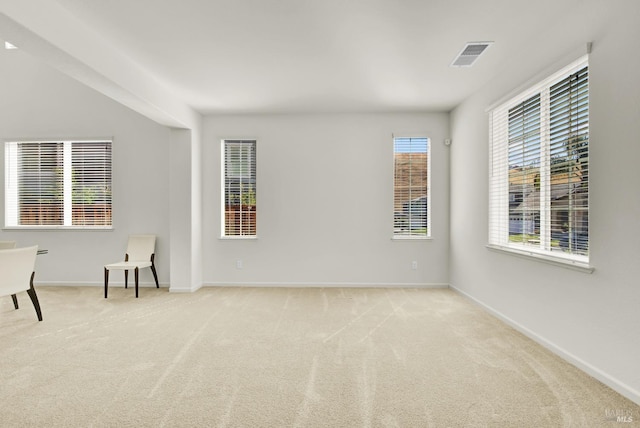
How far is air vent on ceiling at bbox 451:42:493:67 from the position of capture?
3.17 m

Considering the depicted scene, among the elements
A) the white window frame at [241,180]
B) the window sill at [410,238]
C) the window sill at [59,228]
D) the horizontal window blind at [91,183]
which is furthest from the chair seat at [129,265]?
the window sill at [410,238]

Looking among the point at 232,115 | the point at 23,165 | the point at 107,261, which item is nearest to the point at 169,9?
the point at 232,115

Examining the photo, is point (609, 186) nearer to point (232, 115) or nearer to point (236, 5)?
point (236, 5)

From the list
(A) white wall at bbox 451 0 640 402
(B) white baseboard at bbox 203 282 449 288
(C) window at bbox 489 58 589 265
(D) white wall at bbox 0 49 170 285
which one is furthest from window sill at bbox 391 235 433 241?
(D) white wall at bbox 0 49 170 285

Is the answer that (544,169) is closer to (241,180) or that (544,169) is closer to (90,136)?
(241,180)

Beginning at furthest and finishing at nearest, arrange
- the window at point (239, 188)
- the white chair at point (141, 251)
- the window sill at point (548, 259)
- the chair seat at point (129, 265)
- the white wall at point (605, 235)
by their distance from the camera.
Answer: the window at point (239, 188) < the white chair at point (141, 251) < the chair seat at point (129, 265) < the window sill at point (548, 259) < the white wall at point (605, 235)

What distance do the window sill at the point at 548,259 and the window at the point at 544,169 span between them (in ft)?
0.11

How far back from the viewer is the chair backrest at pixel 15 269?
347 cm

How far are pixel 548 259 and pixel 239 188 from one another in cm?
423

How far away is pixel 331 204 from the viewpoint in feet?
17.7

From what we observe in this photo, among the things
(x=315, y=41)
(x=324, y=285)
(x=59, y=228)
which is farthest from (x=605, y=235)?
(x=59, y=228)

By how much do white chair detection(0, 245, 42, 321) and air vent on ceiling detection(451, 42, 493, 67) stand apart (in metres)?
4.82

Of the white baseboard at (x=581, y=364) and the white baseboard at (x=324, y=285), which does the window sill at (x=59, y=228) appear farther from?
the white baseboard at (x=581, y=364)

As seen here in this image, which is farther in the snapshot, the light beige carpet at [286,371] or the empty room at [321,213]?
the empty room at [321,213]
